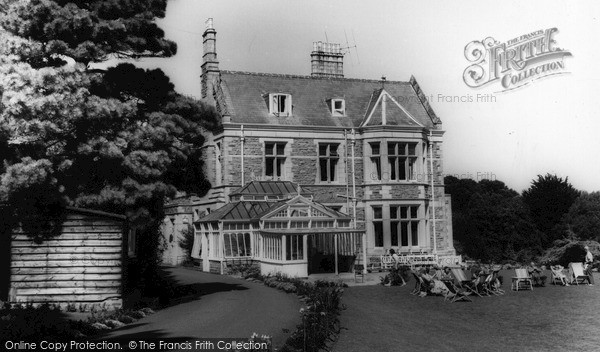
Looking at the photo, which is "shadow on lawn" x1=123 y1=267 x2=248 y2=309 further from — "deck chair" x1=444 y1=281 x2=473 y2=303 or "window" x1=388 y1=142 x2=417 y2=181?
"window" x1=388 y1=142 x2=417 y2=181

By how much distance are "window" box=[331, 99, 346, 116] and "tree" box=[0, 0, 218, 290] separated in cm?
1495

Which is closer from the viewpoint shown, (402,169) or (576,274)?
(576,274)

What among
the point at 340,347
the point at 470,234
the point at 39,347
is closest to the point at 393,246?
the point at 470,234

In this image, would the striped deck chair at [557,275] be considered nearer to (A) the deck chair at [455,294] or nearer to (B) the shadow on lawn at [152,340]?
(A) the deck chair at [455,294]

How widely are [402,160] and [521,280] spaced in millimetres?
10574

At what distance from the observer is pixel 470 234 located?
34.9 meters

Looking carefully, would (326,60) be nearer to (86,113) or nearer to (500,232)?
(500,232)

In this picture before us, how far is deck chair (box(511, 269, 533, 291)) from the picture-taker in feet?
66.5

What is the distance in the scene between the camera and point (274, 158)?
2916 centimetres

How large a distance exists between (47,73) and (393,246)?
2022 centimetres

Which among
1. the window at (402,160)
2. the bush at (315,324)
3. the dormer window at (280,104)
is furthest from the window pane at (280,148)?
the bush at (315,324)

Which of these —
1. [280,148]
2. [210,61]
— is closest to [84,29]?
[280,148]

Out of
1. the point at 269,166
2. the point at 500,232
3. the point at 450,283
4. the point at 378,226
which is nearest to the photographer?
the point at 450,283

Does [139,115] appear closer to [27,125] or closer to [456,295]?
[27,125]
